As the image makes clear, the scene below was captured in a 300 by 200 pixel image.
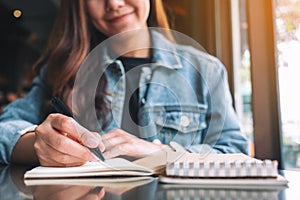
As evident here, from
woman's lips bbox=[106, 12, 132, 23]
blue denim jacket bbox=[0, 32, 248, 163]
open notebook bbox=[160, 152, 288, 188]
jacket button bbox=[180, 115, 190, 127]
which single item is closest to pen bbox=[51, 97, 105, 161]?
open notebook bbox=[160, 152, 288, 188]

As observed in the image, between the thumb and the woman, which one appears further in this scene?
the woman

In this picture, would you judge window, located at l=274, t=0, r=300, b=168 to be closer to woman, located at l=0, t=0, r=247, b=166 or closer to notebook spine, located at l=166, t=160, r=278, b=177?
woman, located at l=0, t=0, r=247, b=166

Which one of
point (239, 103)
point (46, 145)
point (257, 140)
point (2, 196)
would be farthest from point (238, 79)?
point (2, 196)

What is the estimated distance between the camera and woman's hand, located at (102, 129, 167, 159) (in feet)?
2.58

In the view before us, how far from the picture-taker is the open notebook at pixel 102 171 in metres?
0.69

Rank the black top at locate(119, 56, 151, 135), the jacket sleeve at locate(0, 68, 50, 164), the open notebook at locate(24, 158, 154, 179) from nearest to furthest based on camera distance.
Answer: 1. the open notebook at locate(24, 158, 154, 179)
2. the black top at locate(119, 56, 151, 135)
3. the jacket sleeve at locate(0, 68, 50, 164)

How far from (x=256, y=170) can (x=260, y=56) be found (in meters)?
0.70

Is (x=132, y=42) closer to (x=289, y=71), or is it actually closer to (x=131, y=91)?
(x=131, y=91)

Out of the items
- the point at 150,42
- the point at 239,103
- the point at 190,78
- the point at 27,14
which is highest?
the point at 27,14

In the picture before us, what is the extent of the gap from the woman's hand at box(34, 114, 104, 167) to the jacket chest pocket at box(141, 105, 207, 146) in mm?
434

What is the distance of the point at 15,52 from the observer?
1604mm

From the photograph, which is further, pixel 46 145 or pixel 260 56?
pixel 260 56

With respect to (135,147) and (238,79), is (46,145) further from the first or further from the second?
(238,79)

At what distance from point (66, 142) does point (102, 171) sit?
0.12 metres
